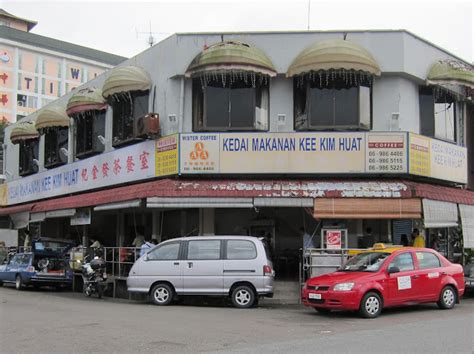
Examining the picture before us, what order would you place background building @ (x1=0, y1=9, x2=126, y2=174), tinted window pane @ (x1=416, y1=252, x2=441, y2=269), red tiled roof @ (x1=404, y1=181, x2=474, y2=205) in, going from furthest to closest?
background building @ (x1=0, y1=9, x2=126, y2=174) → red tiled roof @ (x1=404, y1=181, x2=474, y2=205) → tinted window pane @ (x1=416, y1=252, x2=441, y2=269)

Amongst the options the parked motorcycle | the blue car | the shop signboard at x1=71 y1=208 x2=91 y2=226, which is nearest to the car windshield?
the parked motorcycle

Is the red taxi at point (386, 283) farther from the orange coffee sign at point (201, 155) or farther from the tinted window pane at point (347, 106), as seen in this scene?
the orange coffee sign at point (201, 155)

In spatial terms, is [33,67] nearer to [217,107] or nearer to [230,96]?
[217,107]

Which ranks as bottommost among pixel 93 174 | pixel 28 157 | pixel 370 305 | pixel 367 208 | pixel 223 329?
pixel 223 329

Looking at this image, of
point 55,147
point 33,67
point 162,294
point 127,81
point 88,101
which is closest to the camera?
point 162,294

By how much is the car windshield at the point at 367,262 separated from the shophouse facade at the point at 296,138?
2.62m

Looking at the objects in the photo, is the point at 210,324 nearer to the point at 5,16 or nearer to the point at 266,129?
the point at 266,129

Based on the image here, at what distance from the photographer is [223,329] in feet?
34.5

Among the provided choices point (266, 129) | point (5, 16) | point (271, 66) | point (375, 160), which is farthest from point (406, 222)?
point (5, 16)

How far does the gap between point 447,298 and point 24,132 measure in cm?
2284

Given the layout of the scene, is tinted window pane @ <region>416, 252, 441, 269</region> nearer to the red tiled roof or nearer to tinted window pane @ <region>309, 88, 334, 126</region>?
the red tiled roof

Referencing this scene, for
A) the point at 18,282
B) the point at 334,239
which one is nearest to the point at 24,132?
the point at 18,282

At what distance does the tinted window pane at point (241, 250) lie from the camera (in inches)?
566

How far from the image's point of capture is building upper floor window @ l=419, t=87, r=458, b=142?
19062 millimetres
